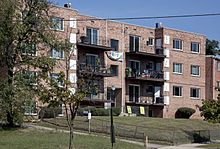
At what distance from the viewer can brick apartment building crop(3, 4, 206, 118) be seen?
57.1 m

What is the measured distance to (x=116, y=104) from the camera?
6216cm

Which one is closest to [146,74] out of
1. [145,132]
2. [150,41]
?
[150,41]

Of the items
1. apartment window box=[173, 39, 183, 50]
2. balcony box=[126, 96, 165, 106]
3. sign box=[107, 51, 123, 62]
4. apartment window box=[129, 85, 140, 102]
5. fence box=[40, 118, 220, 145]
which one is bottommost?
fence box=[40, 118, 220, 145]

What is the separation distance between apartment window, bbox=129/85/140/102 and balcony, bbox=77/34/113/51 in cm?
681

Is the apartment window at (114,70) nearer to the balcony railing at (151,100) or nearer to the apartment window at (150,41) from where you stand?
the balcony railing at (151,100)

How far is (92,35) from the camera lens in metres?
58.6

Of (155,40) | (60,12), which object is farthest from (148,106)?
(60,12)

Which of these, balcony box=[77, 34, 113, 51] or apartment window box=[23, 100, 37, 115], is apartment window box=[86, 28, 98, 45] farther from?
apartment window box=[23, 100, 37, 115]

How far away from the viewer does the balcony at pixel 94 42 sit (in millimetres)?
56428

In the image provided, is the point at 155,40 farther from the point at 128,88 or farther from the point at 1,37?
the point at 1,37

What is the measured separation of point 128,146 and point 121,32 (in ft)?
108

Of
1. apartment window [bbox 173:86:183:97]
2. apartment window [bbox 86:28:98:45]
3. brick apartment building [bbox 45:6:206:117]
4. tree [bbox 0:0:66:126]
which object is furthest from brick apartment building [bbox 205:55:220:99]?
tree [bbox 0:0:66:126]

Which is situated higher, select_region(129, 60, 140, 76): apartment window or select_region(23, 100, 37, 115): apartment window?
select_region(129, 60, 140, 76): apartment window

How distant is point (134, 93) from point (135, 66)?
10.6 ft
